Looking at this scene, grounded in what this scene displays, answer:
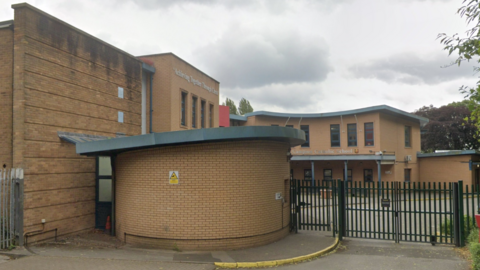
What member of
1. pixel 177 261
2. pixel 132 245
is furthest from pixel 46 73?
pixel 177 261

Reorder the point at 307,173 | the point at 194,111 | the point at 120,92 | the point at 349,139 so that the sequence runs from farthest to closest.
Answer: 1. the point at 307,173
2. the point at 349,139
3. the point at 194,111
4. the point at 120,92

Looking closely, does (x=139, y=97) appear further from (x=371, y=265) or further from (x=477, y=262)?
(x=477, y=262)

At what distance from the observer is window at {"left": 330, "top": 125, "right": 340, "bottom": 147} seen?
34562 mm

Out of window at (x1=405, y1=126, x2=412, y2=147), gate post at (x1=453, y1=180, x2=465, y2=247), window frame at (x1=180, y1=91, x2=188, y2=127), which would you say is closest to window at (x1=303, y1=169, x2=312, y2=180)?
window at (x1=405, y1=126, x2=412, y2=147)

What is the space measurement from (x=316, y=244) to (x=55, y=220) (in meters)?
8.17

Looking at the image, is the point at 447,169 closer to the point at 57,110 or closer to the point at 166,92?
the point at 166,92

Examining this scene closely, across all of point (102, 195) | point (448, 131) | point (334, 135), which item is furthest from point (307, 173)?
point (102, 195)

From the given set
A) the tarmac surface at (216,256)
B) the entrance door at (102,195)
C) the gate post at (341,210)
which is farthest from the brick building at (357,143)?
the entrance door at (102,195)

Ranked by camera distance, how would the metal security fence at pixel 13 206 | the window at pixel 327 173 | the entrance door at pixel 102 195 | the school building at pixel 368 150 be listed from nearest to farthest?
the metal security fence at pixel 13 206
the entrance door at pixel 102 195
the school building at pixel 368 150
the window at pixel 327 173

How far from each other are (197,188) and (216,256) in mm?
1945

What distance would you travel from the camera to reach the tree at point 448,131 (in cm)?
4891

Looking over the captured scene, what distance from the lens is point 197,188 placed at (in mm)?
10852

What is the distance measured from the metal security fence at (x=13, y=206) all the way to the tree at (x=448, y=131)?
49.0 m

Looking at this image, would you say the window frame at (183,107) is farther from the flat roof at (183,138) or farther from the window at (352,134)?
the window at (352,134)
